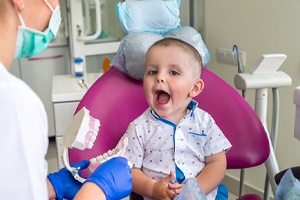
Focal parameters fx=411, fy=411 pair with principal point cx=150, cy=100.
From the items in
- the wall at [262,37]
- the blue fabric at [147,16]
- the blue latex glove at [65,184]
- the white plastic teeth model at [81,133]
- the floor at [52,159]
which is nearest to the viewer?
the white plastic teeth model at [81,133]

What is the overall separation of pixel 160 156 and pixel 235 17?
1267mm

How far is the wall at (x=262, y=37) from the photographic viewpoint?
1999 mm

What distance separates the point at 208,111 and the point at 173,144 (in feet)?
0.76

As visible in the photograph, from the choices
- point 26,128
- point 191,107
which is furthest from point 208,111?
point 26,128

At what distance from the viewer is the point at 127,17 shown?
1512 millimetres

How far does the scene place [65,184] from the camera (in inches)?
44.0

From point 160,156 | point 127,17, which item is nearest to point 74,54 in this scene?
point 127,17

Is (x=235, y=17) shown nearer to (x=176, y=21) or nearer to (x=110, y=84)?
(x=176, y=21)

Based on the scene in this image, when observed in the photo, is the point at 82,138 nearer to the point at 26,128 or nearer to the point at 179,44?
the point at 26,128

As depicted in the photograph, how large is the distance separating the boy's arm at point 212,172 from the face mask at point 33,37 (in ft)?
2.13

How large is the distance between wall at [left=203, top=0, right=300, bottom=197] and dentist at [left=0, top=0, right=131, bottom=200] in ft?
4.34

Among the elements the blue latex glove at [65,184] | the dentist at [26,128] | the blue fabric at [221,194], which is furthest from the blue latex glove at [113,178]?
the blue fabric at [221,194]

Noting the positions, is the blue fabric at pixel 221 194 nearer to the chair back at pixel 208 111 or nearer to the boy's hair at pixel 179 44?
the chair back at pixel 208 111

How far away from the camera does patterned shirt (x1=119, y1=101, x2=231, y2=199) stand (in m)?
1.33
